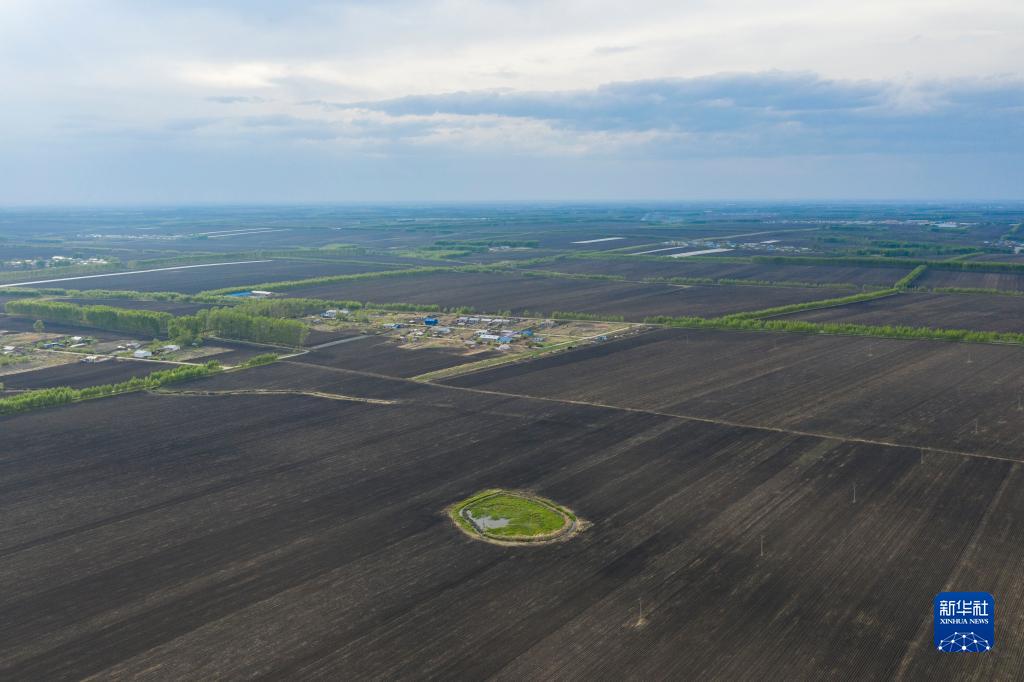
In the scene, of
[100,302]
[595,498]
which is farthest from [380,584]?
[100,302]

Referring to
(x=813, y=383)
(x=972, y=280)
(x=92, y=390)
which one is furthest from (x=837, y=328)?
(x=92, y=390)

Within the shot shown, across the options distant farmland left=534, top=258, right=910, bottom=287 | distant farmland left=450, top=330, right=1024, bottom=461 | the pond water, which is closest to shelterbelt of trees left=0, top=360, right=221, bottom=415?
distant farmland left=450, top=330, right=1024, bottom=461

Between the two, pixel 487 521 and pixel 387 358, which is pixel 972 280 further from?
pixel 487 521

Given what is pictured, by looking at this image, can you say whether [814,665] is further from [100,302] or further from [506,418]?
[100,302]

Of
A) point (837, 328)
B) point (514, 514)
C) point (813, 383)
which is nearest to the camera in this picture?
point (514, 514)

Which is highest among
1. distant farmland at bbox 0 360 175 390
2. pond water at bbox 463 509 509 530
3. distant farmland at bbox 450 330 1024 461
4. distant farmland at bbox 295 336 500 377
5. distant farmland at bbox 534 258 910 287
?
distant farmland at bbox 534 258 910 287

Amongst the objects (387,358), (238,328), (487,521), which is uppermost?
(238,328)

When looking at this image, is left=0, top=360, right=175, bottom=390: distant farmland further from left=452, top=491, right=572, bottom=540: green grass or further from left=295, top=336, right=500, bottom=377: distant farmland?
left=452, top=491, right=572, bottom=540: green grass
